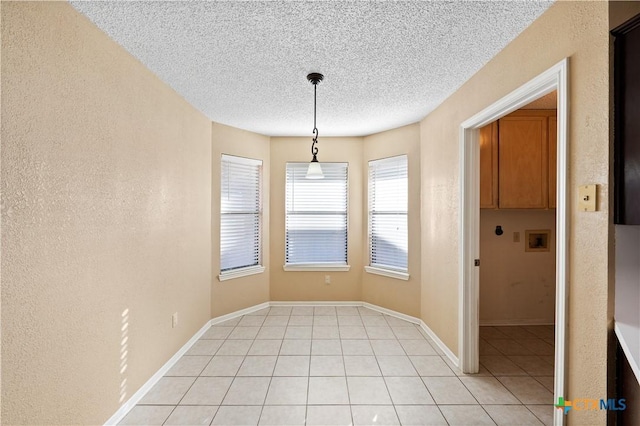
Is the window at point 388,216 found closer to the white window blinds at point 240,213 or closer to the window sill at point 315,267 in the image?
the window sill at point 315,267

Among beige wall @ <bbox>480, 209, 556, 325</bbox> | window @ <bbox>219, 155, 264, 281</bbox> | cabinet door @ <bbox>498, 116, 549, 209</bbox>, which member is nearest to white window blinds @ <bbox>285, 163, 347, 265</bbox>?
window @ <bbox>219, 155, 264, 281</bbox>

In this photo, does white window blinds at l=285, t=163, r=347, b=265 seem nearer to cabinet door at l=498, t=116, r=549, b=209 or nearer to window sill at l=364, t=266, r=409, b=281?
window sill at l=364, t=266, r=409, b=281

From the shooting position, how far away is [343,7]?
1523 mm

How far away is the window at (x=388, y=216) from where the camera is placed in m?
3.71

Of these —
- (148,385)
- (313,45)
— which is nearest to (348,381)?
(148,385)

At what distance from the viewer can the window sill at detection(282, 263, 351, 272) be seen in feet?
13.6

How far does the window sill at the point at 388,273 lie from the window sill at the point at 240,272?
62.5 inches

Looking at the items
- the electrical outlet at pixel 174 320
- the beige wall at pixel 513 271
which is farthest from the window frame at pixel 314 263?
the beige wall at pixel 513 271

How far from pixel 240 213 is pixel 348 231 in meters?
1.61

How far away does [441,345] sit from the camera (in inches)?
112

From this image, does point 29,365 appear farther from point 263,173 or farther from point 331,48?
point 263,173

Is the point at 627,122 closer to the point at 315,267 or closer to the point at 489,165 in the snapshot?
the point at 489,165

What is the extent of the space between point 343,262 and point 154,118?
302cm

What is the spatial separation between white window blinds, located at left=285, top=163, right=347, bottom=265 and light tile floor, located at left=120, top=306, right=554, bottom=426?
3.79 feet
